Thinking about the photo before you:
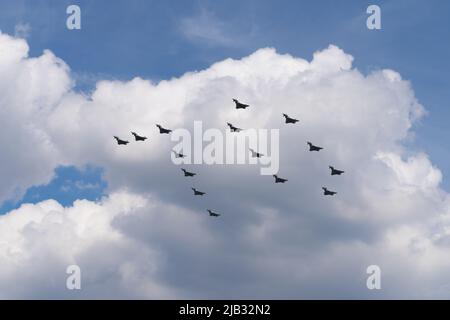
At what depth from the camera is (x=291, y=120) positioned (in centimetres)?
19812

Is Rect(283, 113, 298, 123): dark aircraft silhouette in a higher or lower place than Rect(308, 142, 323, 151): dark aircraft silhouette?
higher

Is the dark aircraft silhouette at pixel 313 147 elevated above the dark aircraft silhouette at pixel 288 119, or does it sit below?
below
